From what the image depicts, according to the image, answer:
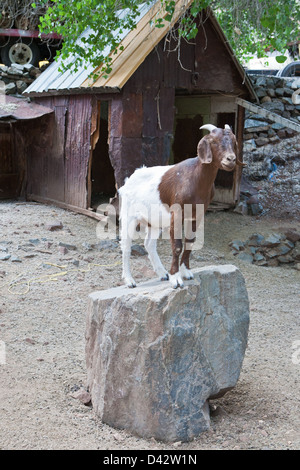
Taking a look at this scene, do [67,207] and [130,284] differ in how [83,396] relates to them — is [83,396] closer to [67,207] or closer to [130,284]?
[130,284]

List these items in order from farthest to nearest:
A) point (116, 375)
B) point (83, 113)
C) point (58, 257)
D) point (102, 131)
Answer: point (102, 131) → point (83, 113) → point (58, 257) → point (116, 375)

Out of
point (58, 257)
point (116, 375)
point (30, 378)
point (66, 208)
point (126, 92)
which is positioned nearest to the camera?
point (116, 375)

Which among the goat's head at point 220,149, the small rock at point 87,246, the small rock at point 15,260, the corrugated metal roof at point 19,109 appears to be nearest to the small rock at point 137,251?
the small rock at point 87,246

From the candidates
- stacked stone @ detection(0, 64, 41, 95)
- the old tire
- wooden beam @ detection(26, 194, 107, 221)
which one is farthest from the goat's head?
the old tire

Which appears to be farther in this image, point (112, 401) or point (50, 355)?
point (50, 355)

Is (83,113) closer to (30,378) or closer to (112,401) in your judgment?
(30,378)

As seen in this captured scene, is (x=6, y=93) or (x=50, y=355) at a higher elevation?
(x=6, y=93)

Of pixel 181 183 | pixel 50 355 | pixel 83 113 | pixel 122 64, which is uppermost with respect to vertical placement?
pixel 122 64

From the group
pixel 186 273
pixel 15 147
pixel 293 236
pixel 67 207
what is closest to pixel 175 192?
pixel 186 273

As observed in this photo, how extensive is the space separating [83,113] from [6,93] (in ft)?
12.9

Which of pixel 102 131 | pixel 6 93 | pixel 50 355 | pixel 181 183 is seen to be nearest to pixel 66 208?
pixel 102 131

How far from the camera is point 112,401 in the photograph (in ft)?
14.1

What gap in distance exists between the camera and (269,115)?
32.2 feet

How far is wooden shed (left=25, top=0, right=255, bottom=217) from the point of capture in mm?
9477
